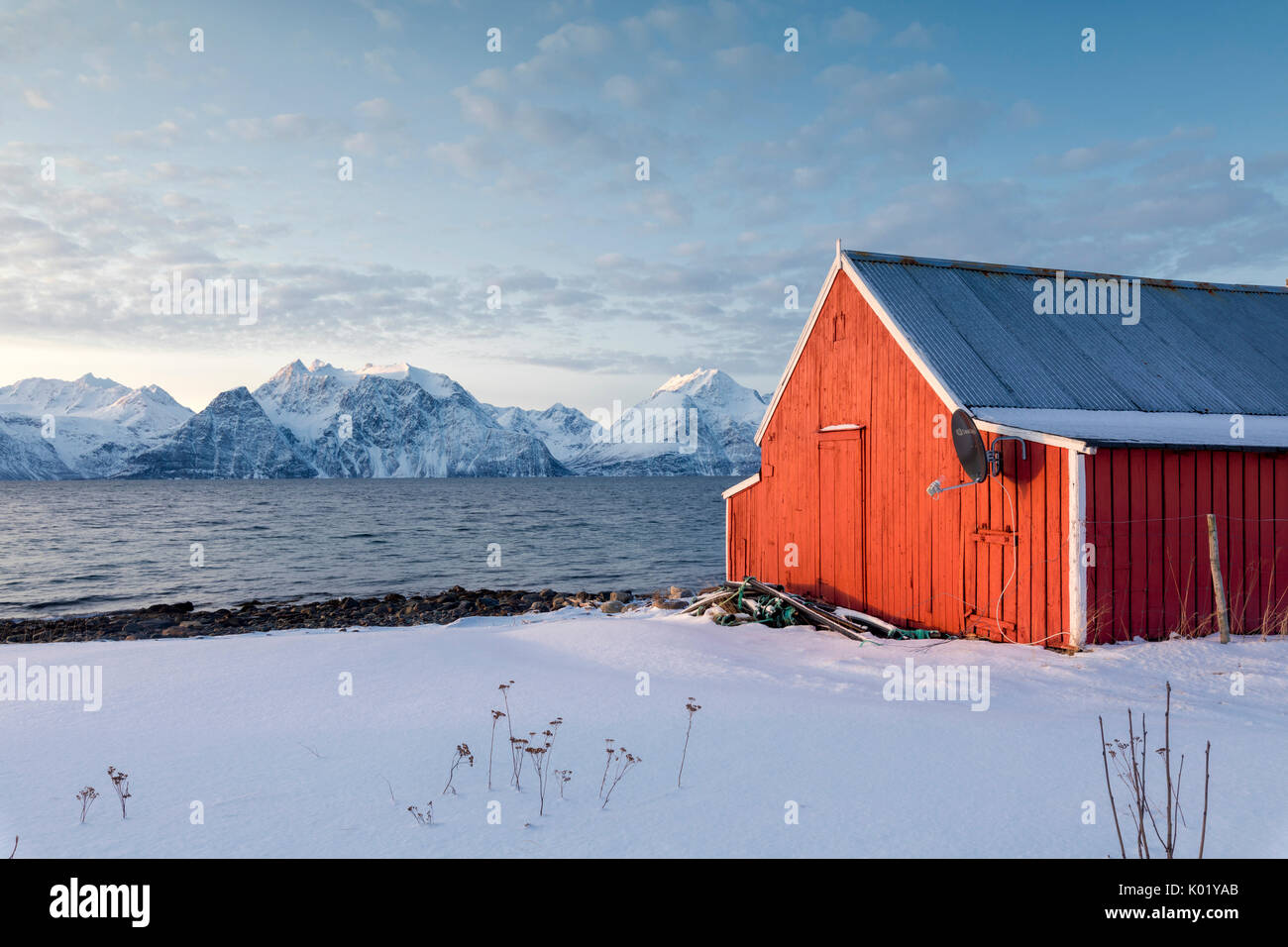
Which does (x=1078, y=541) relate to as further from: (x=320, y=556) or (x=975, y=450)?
(x=320, y=556)

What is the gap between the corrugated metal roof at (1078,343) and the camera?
568 inches

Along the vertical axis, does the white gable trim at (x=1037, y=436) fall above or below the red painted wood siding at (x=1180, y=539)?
above

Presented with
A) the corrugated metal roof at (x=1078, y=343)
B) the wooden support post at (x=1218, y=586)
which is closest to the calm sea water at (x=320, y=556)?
the corrugated metal roof at (x=1078, y=343)

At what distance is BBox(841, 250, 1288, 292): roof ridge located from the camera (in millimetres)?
16781

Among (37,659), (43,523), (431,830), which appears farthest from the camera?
(43,523)

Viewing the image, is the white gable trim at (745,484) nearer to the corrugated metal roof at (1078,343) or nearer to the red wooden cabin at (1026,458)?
the red wooden cabin at (1026,458)

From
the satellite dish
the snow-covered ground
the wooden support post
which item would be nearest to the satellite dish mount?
the satellite dish

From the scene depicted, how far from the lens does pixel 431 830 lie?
512 centimetres

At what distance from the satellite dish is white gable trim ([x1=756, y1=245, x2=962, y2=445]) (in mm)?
607

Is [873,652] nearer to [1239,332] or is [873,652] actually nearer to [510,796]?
[510,796]

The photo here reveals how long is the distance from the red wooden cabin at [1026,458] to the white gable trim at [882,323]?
5 centimetres

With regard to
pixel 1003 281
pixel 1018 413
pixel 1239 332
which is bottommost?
pixel 1018 413

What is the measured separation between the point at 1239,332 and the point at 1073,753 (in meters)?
16.5
